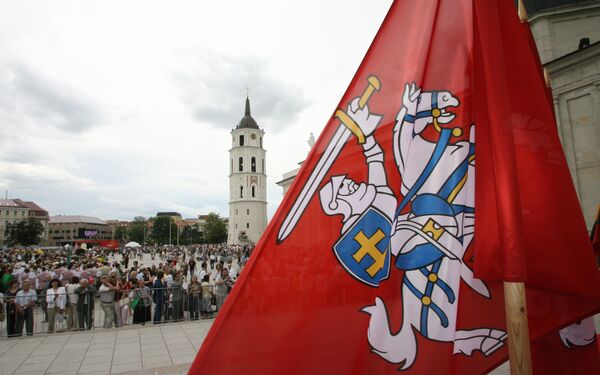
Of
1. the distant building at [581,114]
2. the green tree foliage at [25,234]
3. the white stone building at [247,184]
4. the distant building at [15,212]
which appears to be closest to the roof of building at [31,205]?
the distant building at [15,212]

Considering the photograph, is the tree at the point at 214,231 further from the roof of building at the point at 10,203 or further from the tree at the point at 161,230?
the roof of building at the point at 10,203

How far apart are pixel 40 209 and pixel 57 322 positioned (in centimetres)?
16345

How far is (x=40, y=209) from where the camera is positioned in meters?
146

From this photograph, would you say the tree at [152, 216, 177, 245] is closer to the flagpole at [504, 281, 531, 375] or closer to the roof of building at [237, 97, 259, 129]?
the roof of building at [237, 97, 259, 129]

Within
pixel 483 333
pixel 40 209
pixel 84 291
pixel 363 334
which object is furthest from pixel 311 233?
pixel 40 209

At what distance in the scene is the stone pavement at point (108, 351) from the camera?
7629mm

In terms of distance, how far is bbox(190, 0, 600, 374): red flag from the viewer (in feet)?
6.61

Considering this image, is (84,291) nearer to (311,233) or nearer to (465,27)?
(311,233)

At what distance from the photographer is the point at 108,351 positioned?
29.0ft

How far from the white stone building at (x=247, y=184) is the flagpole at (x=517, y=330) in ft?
313

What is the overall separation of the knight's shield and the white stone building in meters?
94.8

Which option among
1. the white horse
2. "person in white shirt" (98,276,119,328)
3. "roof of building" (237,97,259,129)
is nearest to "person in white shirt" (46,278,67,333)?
"person in white shirt" (98,276,119,328)

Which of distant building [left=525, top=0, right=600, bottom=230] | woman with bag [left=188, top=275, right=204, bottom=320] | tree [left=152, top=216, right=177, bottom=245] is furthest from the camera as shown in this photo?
tree [left=152, top=216, right=177, bottom=245]

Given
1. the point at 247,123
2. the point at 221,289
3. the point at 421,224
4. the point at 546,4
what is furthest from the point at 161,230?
the point at 421,224
